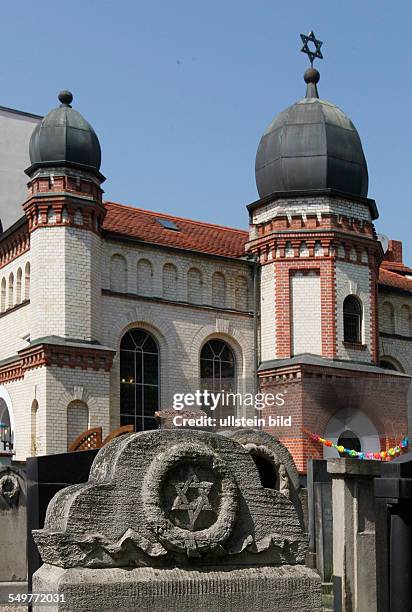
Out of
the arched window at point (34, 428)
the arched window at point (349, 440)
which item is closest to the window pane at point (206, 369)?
the arched window at point (349, 440)

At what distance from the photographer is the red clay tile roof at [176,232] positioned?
26.7 m

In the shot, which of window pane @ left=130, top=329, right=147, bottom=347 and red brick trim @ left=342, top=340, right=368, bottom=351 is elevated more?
window pane @ left=130, top=329, right=147, bottom=347

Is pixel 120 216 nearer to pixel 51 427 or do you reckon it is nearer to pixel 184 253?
pixel 184 253

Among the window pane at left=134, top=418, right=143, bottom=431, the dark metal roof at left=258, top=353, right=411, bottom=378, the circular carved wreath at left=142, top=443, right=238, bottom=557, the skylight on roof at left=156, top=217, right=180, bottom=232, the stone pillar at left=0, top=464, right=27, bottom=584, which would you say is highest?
the skylight on roof at left=156, top=217, right=180, bottom=232

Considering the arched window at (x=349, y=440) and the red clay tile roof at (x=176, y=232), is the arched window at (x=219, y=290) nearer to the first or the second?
the red clay tile roof at (x=176, y=232)

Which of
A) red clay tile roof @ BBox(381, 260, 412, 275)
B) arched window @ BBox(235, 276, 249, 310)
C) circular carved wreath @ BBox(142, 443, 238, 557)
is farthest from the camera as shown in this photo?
red clay tile roof @ BBox(381, 260, 412, 275)

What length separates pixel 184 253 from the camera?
1046 inches

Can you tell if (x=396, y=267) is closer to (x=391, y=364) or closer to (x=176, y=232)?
(x=391, y=364)

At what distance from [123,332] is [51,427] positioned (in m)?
3.48

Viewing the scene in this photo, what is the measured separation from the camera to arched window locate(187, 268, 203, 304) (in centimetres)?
2672

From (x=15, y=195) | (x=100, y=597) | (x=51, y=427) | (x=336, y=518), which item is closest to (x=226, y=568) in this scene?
(x=100, y=597)

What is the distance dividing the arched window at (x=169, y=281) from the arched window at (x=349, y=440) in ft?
18.6

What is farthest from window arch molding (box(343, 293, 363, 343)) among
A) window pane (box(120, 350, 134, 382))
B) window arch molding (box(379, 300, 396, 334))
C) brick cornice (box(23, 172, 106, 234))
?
brick cornice (box(23, 172, 106, 234))

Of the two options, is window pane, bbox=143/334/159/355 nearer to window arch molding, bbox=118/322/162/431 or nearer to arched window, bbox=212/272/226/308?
window arch molding, bbox=118/322/162/431
